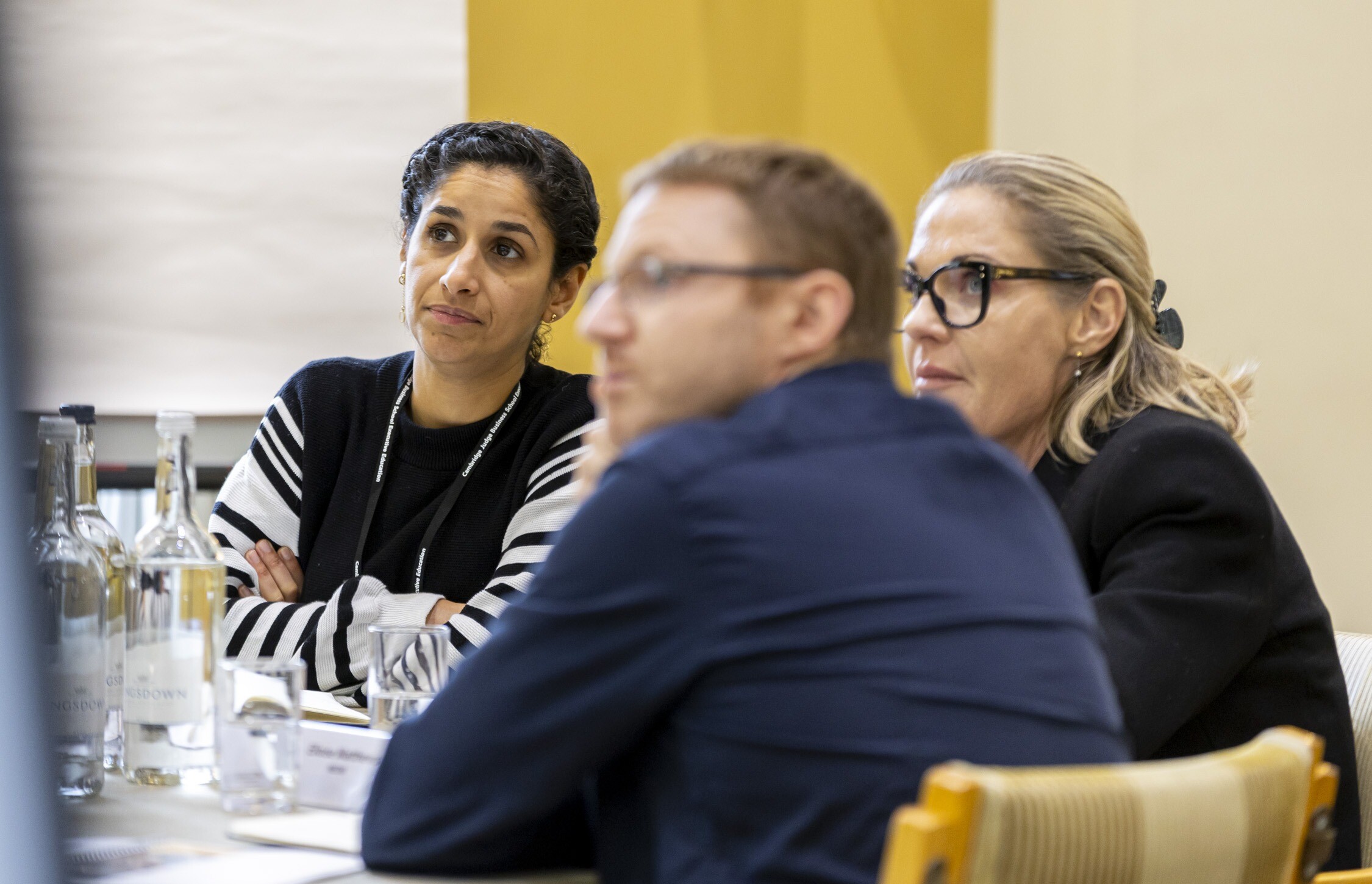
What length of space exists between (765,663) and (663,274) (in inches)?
13.2

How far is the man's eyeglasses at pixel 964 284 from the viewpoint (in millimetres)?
1857

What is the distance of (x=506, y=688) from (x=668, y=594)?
0.14 m

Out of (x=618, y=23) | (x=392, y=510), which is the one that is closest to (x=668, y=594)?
(x=392, y=510)

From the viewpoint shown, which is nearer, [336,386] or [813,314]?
[813,314]

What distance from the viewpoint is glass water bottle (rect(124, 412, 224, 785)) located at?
121 cm

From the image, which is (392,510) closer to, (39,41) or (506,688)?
(506,688)

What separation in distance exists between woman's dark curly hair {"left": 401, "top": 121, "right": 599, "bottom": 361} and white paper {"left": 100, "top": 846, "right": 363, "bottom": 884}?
1.43 m

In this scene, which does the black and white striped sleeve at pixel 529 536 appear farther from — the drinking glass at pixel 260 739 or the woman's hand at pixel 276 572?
the drinking glass at pixel 260 739

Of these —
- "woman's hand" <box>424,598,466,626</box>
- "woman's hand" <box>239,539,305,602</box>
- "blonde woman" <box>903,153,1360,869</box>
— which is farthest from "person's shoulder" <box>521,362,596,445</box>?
"blonde woman" <box>903,153,1360,869</box>

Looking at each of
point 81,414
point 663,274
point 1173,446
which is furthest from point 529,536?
point 663,274

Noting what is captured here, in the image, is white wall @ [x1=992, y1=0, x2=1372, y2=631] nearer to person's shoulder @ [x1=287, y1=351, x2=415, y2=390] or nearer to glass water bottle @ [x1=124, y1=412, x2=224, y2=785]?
person's shoulder @ [x1=287, y1=351, x2=415, y2=390]

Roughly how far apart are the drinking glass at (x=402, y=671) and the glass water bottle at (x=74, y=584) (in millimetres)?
255

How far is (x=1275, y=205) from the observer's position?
3006 millimetres

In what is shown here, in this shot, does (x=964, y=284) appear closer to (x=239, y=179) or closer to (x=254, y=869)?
(x=254, y=869)
